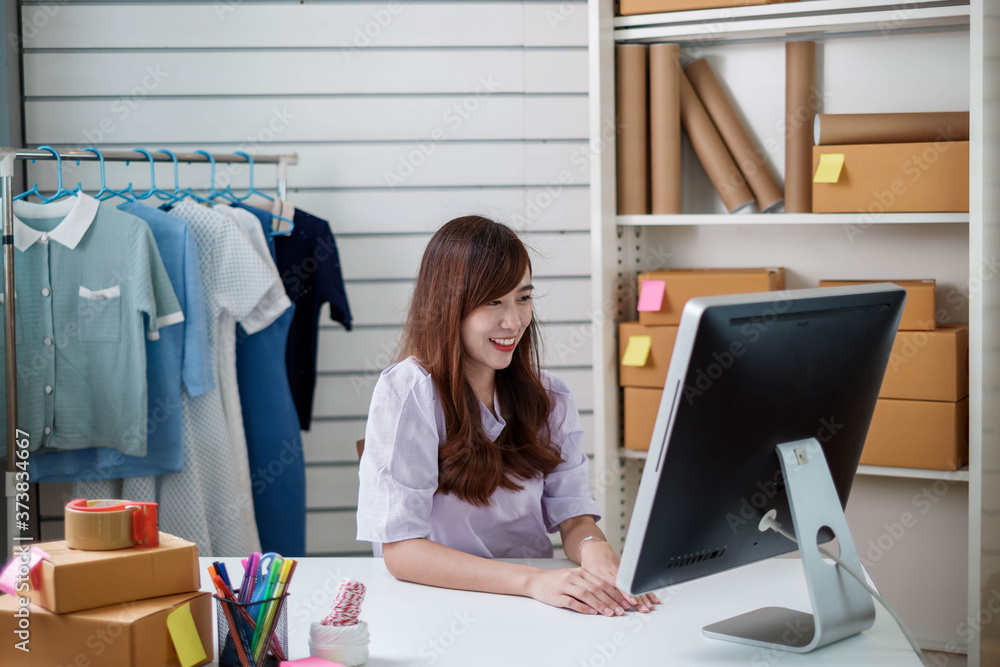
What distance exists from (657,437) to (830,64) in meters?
1.99

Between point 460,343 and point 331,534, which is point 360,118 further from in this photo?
point 460,343

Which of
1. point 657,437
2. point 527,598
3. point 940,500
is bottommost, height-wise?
point 940,500

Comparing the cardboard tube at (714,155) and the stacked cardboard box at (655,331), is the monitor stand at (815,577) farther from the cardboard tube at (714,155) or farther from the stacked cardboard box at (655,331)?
the cardboard tube at (714,155)

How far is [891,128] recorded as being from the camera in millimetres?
2348

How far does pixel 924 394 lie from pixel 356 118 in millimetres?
2015

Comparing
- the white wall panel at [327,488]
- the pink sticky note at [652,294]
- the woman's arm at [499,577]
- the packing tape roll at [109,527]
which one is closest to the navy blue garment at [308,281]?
the white wall panel at [327,488]

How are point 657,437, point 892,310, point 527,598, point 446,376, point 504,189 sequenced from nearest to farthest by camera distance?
1. point 657,437
2. point 892,310
3. point 527,598
4. point 446,376
5. point 504,189

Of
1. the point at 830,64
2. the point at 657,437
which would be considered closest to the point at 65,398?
the point at 657,437

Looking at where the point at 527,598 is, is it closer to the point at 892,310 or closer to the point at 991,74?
the point at 892,310

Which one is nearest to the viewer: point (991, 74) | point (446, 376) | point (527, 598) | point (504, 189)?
point (527, 598)

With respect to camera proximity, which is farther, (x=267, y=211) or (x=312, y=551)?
(x=312, y=551)

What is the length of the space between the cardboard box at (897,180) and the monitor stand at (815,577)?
1369 millimetres

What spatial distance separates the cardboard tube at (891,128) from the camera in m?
2.33

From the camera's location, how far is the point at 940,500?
2.61 meters
